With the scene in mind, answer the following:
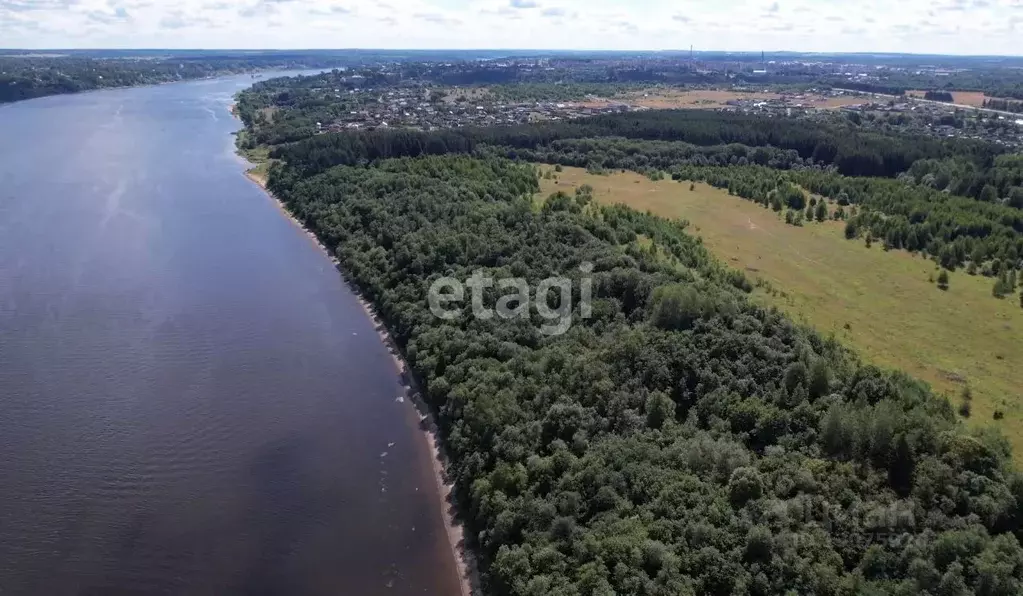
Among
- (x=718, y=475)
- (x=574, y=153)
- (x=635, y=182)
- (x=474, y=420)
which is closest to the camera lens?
(x=718, y=475)

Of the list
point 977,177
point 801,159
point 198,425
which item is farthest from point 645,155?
point 198,425

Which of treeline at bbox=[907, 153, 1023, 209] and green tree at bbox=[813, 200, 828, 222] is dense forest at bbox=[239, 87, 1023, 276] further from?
green tree at bbox=[813, 200, 828, 222]

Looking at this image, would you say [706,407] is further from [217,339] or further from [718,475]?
[217,339]

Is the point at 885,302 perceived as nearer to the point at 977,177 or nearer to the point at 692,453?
the point at 692,453

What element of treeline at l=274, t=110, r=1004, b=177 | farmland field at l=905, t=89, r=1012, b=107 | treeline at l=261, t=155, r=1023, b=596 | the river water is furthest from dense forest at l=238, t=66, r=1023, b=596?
farmland field at l=905, t=89, r=1012, b=107

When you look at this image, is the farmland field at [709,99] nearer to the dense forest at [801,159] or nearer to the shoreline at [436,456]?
the dense forest at [801,159]

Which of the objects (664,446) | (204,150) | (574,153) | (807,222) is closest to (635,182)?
(574,153)
